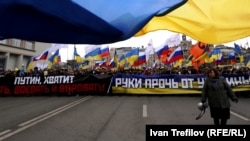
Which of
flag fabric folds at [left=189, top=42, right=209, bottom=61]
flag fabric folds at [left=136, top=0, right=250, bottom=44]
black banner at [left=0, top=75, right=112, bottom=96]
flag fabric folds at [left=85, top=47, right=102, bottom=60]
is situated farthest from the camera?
flag fabric folds at [left=85, top=47, right=102, bottom=60]

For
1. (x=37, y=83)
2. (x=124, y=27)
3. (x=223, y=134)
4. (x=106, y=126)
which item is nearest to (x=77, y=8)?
(x=124, y=27)

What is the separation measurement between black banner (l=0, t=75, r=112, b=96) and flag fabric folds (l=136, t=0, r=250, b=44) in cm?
1054

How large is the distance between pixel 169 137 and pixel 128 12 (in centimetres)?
239

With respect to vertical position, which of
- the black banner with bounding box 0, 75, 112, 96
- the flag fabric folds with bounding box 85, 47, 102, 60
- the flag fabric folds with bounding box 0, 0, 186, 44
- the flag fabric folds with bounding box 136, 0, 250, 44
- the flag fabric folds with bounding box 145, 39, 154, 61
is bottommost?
the black banner with bounding box 0, 75, 112, 96

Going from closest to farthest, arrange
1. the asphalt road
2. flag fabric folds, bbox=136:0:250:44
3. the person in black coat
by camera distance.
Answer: the person in black coat
the asphalt road
flag fabric folds, bbox=136:0:250:44

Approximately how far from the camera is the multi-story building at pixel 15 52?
1958 inches

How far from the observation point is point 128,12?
5293 mm

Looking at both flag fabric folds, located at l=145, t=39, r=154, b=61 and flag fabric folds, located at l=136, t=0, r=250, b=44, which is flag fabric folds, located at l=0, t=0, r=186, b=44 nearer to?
flag fabric folds, located at l=136, t=0, r=250, b=44

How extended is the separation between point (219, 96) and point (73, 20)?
385 cm

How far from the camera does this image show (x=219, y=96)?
7.13 m

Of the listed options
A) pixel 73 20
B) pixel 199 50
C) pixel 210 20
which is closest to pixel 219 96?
pixel 73 20

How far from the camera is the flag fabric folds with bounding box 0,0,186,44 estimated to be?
189 inches

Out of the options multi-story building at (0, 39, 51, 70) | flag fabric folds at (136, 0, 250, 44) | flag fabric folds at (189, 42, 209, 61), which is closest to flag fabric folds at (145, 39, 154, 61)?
flag fabric folds at (189, 42, 209, 61)

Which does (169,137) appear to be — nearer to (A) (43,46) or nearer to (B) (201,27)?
(B) (201,27)
